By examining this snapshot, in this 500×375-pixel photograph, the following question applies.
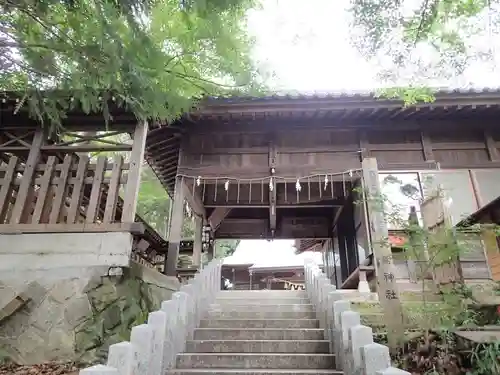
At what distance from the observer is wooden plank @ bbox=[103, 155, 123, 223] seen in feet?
22.1

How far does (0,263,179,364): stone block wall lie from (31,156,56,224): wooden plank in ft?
3.79

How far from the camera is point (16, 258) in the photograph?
21.2 feet

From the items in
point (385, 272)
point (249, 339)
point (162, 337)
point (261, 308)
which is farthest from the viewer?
point (261, 308)

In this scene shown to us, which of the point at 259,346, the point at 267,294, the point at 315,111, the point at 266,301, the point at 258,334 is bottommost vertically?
the point at 259,346

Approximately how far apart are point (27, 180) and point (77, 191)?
3.58 feet

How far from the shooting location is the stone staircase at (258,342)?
5156 millimetres

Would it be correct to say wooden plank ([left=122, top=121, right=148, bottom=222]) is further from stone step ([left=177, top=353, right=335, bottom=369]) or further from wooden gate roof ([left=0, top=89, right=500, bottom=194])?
stone step ([left=177, top=353, right=335, bottom=369])

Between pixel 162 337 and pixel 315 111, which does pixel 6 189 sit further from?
pixel 315 111

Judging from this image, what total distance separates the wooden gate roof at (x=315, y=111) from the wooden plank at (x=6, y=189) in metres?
1.26

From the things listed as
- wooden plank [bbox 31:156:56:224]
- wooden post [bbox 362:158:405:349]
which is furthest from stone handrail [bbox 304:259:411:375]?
wooden plank [bbox 31:156:56:224]

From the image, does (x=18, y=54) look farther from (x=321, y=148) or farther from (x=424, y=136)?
(x=424, y=136)

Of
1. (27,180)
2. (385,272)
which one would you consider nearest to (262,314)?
(385,272)

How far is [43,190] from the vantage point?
273 inches

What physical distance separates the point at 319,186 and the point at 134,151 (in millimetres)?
5581
